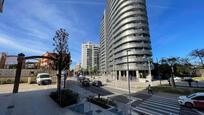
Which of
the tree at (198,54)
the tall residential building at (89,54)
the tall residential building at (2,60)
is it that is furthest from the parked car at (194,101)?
the tall residential building at (89,54)

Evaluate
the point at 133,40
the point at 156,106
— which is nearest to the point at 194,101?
the point at 156,106

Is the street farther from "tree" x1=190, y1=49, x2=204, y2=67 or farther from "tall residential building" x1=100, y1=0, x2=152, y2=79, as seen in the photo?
"tall residential building" x1=100, y1=0, x2=152, y2=79

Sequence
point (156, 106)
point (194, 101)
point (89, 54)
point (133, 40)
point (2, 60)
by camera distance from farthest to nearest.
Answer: point (89, 54) < point (133, 40) < point (2, 60) < point (156, 106) < point (194, 101)

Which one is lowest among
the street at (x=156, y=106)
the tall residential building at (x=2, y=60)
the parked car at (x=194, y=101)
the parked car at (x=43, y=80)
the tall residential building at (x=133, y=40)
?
the street at (x=156, y=106)

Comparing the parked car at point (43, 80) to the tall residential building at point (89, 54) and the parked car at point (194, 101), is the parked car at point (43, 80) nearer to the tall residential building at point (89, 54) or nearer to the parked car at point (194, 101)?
the parked car at point (194, 101)


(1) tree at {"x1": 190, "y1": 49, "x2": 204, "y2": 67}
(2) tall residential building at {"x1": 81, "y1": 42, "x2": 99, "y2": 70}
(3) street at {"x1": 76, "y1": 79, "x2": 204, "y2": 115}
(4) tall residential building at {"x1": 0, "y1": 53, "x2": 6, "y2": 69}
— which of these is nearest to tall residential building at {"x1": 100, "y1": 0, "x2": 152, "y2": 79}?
(1) tree at {"x1": 190, "y1": 49, "x2": 204, "y2": 67}

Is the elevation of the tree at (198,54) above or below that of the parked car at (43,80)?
above

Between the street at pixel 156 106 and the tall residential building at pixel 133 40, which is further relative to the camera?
the tall residential building at pixel 133 40

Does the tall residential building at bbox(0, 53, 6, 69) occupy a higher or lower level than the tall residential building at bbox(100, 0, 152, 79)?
lower

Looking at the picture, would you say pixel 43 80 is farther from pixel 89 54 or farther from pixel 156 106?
pixel 89 54

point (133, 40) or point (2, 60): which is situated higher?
point (133, 40)

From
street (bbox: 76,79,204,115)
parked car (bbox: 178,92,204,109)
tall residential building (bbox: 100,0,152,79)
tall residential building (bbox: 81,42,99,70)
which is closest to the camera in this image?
street (bbox: 76,79,204,115)

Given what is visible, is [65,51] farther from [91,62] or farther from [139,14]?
[91,62]

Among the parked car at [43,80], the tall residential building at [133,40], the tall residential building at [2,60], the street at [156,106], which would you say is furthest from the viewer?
the tall residential building at [133,40]
